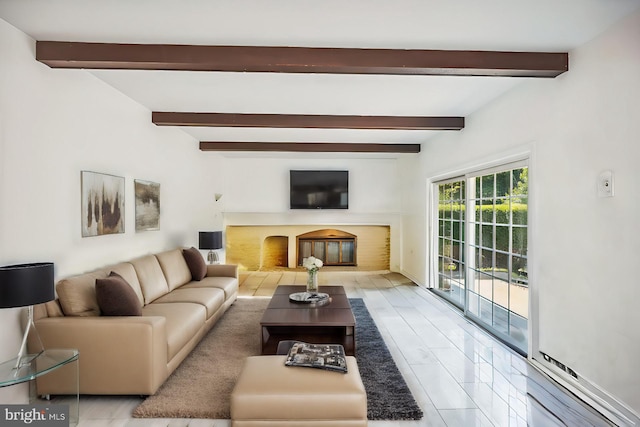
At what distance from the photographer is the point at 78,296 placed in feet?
9.75

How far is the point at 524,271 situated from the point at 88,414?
149 inches

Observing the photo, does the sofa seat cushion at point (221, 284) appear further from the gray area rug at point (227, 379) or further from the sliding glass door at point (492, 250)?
the sliding glass door at point (492, 250)

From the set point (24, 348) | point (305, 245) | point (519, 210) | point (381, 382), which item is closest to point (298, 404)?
point (381, 382)

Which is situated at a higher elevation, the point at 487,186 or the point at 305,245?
the point at 487,186

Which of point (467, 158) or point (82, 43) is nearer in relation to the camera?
point (82, 43)

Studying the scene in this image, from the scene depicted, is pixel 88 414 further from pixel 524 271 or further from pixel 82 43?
pixel 524 271

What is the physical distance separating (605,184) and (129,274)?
157 inches

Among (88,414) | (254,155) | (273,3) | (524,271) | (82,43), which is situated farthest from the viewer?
(254,155)

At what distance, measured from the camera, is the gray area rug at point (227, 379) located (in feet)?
8.56

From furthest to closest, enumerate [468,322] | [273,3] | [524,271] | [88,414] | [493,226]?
[468,322], [493,226], [524,271], [88,414], [273,3]

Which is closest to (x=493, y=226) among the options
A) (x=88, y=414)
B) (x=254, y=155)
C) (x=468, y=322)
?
(x=468, y=322)

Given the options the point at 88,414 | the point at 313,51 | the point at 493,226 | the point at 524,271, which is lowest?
the point at 88,414

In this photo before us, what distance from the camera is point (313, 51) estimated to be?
2.86 m

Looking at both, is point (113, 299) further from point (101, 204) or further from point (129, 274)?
point (101, 204)
